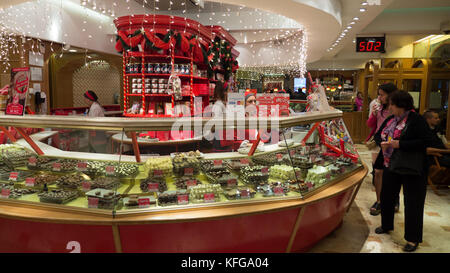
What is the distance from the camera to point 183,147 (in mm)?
3432

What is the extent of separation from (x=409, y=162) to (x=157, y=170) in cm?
259

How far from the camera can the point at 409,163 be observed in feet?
10.6

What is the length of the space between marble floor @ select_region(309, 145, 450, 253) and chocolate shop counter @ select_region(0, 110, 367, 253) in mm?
247

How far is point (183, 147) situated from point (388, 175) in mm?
2392

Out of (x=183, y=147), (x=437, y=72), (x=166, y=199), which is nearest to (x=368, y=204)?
(x=183, y=147)

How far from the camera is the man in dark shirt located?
4746 millimetres

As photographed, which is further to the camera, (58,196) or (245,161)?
(245,161)

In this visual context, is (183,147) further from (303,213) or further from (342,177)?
(342,177)

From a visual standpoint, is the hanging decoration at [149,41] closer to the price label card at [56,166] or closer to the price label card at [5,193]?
the price label card at [56,166]

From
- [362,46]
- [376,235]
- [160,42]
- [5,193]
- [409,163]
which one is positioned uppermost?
[362,46]

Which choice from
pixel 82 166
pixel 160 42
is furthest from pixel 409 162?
pixel 160 42

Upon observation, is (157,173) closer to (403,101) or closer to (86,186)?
(86,186)

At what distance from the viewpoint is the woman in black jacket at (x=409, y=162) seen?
3.22 m

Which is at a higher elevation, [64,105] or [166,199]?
[64,105]
